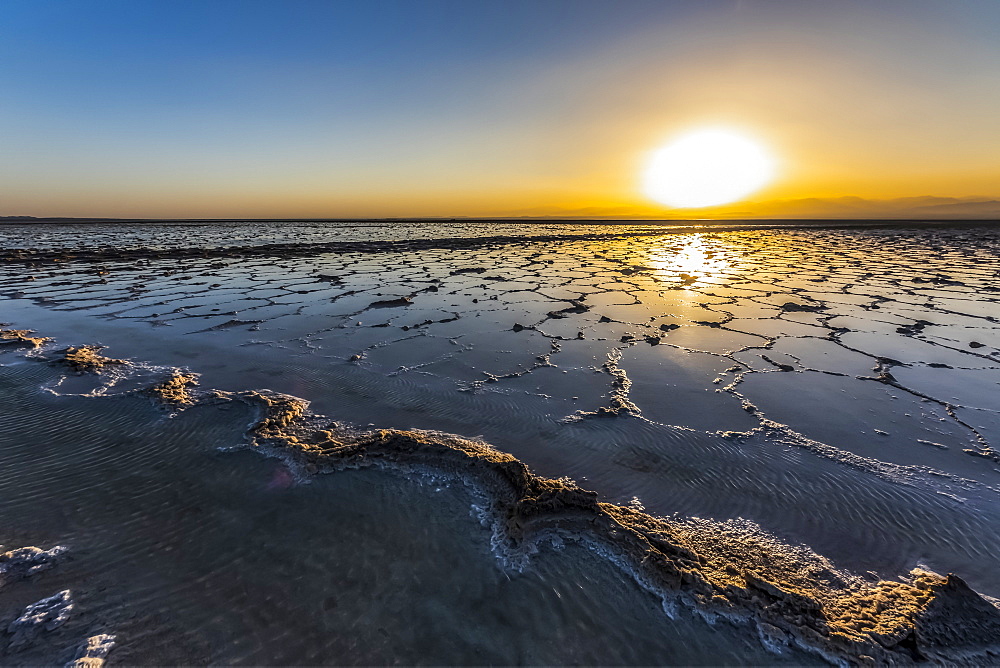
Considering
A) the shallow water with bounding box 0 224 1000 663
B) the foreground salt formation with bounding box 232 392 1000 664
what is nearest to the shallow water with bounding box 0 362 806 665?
the shallow water with bounding box 0 224 1000 663

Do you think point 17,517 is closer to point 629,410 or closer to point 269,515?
point 269,515

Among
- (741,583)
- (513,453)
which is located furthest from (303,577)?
(741,583)

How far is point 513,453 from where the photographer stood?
4199 mm

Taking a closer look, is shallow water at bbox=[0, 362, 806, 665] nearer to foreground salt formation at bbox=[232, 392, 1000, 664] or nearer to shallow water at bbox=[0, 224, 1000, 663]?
shallow water at bbox=[0, 224, 1000, 663]

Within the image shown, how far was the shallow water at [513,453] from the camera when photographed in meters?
2.44

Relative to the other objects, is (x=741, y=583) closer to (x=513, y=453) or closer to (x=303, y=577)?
(x=513, y=453)

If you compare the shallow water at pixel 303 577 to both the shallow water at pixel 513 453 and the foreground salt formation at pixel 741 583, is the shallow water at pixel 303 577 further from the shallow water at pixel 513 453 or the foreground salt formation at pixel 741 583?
the foreground salt formation at pixel 741 583

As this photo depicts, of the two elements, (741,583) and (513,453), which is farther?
(513,453)

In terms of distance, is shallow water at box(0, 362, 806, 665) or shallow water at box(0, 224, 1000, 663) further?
shallow water at box(0, 224, 1000, 663)

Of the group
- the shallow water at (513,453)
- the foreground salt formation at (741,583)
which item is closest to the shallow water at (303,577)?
the shallow water at (513,453)

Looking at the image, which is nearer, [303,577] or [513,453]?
[303,577]

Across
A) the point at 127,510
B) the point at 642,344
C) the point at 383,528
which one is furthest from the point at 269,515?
the point at 642,344

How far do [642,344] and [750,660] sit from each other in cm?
574

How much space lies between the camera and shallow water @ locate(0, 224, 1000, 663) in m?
2.44
